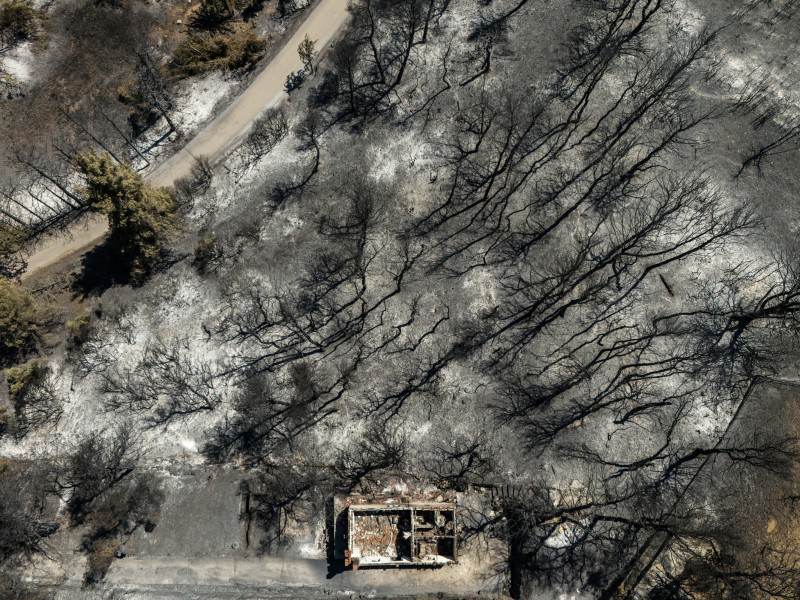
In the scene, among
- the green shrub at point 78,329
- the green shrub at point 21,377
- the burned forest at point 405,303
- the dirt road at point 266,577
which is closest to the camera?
the dirt road at point 266,577

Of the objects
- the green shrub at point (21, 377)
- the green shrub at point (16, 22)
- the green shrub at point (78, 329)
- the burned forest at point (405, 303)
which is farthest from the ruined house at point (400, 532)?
the green shrub at point (16, 22)

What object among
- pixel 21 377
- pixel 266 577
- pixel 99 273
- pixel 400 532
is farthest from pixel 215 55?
pixel 266 577

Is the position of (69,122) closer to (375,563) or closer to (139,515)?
(139,515)

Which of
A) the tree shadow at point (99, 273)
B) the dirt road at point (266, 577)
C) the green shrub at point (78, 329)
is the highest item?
the tree shadow at point (99, 273)

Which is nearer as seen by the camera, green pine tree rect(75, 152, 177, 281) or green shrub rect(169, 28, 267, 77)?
green pine tree rect(75, 152, 177, 281)

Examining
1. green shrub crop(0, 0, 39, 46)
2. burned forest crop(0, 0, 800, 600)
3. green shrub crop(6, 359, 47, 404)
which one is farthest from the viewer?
green shrub crop(0, 0, 39, 46)

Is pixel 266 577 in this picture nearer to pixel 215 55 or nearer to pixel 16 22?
pixel 215 55

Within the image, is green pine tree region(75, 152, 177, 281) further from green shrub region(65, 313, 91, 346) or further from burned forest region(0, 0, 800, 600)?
green shrub region(65, 313, 91, 346)

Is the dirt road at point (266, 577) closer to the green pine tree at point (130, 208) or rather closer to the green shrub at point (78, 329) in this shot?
the green shrub at point (78, 329)

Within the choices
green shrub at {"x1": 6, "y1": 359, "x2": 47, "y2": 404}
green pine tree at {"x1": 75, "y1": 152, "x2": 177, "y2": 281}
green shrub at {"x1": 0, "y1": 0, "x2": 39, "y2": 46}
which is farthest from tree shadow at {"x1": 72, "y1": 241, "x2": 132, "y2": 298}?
green shrub at {"x1": 0, "y1": 0, "x2": 39, "y2": 46}
